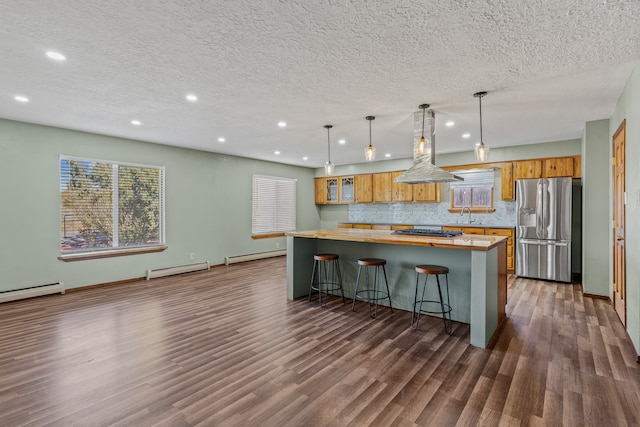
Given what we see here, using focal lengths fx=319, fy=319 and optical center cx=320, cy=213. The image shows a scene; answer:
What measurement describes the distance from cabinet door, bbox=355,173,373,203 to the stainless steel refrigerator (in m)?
3.42

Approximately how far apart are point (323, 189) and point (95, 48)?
7.21 meters

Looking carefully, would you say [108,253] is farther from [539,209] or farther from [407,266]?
[539,209]

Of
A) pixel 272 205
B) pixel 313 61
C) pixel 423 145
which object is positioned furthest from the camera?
pixel 272 205

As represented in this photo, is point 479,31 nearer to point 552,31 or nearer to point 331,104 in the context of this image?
point 552,31

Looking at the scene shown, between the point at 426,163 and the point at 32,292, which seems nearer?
the point at 426,163

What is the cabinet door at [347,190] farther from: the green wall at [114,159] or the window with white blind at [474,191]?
the window with white blind at [474,191]

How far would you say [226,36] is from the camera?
2.27 meters

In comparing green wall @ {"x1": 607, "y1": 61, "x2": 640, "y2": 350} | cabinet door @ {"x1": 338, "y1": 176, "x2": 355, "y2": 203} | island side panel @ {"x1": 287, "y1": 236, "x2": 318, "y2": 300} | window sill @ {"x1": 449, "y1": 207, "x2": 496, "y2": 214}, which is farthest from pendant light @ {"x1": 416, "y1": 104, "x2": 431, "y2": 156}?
cabinet door @ {"x1": 338, "y1": 176, "x2": 355, "y2": 203}

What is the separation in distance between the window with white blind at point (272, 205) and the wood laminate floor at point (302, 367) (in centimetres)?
382

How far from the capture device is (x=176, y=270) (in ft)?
20.0

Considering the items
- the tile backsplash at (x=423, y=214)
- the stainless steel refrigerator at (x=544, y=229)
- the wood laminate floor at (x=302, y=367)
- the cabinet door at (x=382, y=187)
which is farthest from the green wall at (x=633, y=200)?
the cabinet door at (x=382, y=187)

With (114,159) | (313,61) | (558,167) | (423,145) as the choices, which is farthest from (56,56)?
(558,167)

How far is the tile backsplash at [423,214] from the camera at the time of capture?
21.4 feet

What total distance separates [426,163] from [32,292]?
5748 mm
